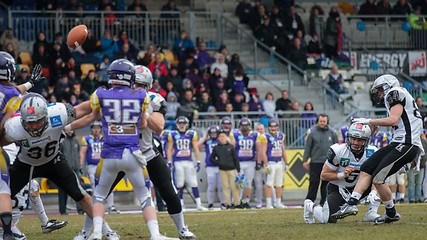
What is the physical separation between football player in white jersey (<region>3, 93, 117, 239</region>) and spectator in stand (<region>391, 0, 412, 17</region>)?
1981cm

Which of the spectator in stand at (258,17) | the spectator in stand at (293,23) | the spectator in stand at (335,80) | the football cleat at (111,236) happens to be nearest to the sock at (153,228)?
the football cleat at (111,236)

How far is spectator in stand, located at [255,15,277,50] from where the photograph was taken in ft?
86.2

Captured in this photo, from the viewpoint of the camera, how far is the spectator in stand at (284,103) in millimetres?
23328

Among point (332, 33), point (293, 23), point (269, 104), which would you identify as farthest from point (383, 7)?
point (269, 104)

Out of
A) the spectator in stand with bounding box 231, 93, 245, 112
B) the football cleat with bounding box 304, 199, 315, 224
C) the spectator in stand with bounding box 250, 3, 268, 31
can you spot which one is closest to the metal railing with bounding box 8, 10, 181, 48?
the spectator in stand with bounding box 250, 3, 268, 31

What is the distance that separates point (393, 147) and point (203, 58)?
13412mm

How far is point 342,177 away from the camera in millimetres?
12109

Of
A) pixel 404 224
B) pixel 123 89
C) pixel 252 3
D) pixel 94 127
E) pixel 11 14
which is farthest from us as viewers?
pixel 252 3

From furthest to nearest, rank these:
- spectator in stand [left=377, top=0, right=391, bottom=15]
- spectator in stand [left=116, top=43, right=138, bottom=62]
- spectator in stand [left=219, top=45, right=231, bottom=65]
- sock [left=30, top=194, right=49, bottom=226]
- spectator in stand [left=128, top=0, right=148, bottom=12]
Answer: spectator in stand [left=377, top=0, right=391, bottom=15]
spectator in stand [left=128, top=0, right=148, bottom=12]
spectator in stand [left=219, top=45, right=231, bottom=65]
spectator in stand [left=116, top=43, right=138, bottom=62]
sock [left=30, top=194, right=49, bottom=226]

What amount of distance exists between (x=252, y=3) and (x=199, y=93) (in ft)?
20.3

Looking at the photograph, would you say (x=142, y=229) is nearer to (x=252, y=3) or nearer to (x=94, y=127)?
(x=94, y=127)

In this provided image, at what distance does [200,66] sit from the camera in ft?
80.2

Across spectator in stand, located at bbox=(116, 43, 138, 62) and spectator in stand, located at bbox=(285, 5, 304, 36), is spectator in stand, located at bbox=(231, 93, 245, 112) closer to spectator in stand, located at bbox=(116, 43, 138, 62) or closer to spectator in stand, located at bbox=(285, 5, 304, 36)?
spectator in stand, located at bbox=(116, 43, 138, 62)

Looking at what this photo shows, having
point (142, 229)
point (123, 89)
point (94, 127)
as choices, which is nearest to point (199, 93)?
point (94, 127)
